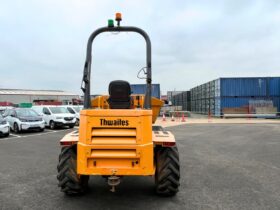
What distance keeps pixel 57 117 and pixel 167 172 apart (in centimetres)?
1774

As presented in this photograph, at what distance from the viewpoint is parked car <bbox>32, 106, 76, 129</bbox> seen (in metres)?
22.4

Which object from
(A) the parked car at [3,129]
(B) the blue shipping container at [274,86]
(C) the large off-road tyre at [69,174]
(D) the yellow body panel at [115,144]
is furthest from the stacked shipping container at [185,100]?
(D) the yellow body panel at [115,144]

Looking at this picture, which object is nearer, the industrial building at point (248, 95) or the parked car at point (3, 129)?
the parked car at point (3, 129)

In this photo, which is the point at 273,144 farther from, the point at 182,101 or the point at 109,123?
the point at 182,101

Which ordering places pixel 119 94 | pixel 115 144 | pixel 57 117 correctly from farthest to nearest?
pixel 57 117, pixel 119 94, pixel 115 144

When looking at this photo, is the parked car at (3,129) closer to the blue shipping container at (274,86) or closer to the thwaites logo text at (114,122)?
the thwaites logo text at (114,122)

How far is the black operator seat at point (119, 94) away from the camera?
605cm

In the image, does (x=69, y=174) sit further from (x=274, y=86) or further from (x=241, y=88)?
(x=274, y=86)

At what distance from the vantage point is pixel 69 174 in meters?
5.71

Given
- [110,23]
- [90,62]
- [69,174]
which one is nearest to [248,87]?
[110,23]

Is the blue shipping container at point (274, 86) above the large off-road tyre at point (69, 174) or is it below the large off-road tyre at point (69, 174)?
above

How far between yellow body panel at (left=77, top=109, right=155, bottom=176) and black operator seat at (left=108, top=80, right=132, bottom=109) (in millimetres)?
835

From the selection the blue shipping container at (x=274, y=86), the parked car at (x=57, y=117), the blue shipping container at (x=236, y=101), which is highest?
the blue shipping container at (x=274, y=86)

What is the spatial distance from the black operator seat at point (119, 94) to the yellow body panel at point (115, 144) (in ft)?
2.74
